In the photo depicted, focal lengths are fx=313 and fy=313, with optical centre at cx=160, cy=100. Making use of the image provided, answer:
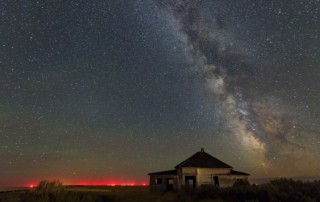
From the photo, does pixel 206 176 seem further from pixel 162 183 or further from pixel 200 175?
pixel 162 183

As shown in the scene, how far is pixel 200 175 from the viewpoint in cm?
3781

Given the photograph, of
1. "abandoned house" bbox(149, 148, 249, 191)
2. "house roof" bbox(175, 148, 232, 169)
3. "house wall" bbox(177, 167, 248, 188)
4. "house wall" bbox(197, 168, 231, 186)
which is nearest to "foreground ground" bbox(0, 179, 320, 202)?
"house wall" bbox(177, 167, 248, 188)

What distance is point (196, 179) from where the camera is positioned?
3741 cm

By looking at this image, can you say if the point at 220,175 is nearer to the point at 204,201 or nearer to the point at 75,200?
the point at 204,201

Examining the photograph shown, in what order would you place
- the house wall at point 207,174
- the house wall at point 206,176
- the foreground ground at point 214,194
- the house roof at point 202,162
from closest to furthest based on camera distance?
the foreground ground at point 214,194 → the house wall at point 206,176 → the house wall at point 207,174 → the house roof at point 202,162

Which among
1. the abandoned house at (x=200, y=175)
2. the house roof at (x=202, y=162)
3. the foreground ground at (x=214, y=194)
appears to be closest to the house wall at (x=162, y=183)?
the abandoned house at (x=200, y=175)

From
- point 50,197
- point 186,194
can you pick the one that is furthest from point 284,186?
point 50,197

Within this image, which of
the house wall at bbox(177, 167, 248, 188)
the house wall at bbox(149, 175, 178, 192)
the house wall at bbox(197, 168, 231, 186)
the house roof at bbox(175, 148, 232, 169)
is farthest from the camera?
the house roof at bbox(175, 148, 232, 169)

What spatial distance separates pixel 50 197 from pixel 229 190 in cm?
1519

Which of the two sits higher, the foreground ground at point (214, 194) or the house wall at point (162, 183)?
Answer: the house wall at point (162, 183)

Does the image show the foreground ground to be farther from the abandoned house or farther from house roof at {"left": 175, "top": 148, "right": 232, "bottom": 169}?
house roof at {"left": 175, "top": 148, "right": 232, "bottom": 169}

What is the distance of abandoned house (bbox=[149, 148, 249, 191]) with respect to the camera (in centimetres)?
3763

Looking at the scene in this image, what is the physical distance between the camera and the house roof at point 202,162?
38650 millimetres

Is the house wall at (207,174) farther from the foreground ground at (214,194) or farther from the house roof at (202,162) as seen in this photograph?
the foreground ground at (214,194)
